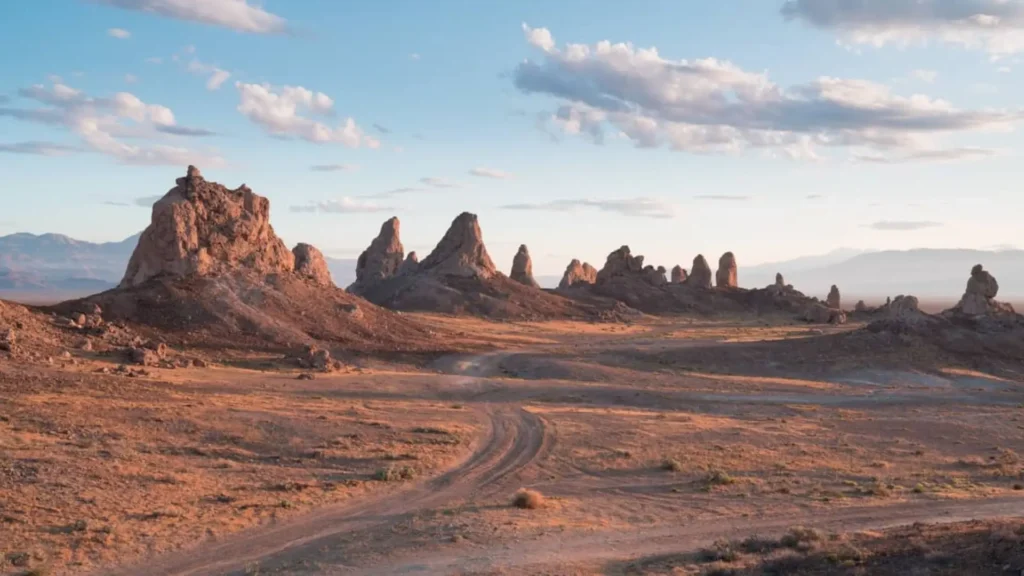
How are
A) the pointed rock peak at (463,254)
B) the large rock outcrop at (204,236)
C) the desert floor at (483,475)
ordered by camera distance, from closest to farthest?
1. the desert floor at (483,475)
2. the large rock outcrop at (204,236)
3. the pointed rock peak at (463,254)

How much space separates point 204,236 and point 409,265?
163 ft

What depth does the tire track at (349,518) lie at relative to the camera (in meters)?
14.4

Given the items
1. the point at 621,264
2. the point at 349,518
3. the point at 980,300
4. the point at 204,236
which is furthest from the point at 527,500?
the point at 621,264

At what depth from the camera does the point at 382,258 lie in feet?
319

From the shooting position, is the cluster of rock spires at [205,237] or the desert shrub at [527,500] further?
the cluster of rock spires at [205,237]

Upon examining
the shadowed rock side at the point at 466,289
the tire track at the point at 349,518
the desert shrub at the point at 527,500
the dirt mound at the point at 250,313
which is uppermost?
the shadowed rock side at the point at 466,289

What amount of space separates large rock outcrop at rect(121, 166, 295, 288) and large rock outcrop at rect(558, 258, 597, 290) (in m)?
63.4

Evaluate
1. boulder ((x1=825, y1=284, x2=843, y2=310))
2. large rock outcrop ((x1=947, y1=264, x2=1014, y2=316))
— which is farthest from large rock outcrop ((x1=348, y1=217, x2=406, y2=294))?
large rock outcrop ((x1=947, y1=264, x2=1014, y2=316))

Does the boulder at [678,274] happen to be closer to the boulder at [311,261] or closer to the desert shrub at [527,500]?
the boulder at [311,261]

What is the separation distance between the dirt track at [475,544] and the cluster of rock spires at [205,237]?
26094 millimetres

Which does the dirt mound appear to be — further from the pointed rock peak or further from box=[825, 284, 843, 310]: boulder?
box=[825, 284, 843, 310]: boulder

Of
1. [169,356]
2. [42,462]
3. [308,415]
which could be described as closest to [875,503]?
[308,415]

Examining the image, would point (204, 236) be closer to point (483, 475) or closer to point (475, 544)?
point (483, 475)

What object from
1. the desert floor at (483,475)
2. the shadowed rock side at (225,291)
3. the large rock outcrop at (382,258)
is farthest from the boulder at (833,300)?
the shadowed rock side at (225,291)
